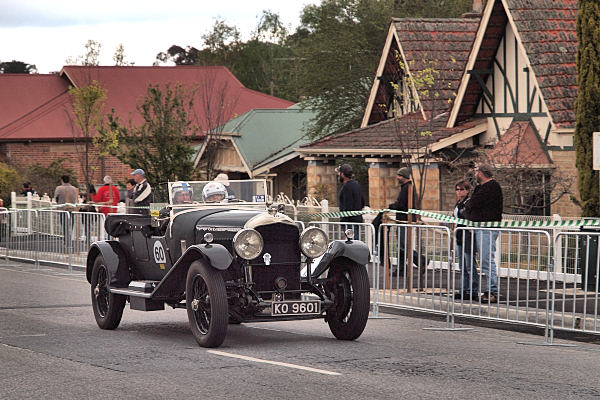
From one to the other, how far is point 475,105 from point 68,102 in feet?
106

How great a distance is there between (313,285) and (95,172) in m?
45.1

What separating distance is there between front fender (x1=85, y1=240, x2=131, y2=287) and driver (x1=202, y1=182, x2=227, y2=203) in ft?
4.18

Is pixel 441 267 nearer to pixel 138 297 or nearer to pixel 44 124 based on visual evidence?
pixel 138 297

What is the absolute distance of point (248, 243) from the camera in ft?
36.1

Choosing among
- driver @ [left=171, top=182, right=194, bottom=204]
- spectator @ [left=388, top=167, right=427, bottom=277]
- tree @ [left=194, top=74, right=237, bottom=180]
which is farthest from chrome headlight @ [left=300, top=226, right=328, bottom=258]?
tree @ [left=194, top=74, right=237, bottom=180]

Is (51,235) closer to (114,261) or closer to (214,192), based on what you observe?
(114,261)

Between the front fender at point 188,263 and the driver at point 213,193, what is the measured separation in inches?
47.7

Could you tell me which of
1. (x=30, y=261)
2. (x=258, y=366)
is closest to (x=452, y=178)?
(x=30, y=261)

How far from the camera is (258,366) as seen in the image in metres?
9.68

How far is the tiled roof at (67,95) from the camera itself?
180ft

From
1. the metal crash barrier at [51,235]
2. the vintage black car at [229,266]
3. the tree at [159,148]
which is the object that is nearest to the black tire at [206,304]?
the vintage black car at [229,266]

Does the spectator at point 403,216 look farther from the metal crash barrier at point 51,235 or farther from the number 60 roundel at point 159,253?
the metal crash barrier at point 51,235

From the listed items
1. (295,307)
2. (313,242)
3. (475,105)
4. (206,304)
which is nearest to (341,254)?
(313,242)

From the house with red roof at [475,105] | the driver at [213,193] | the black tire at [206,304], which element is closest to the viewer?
the black tire at [206,304]
